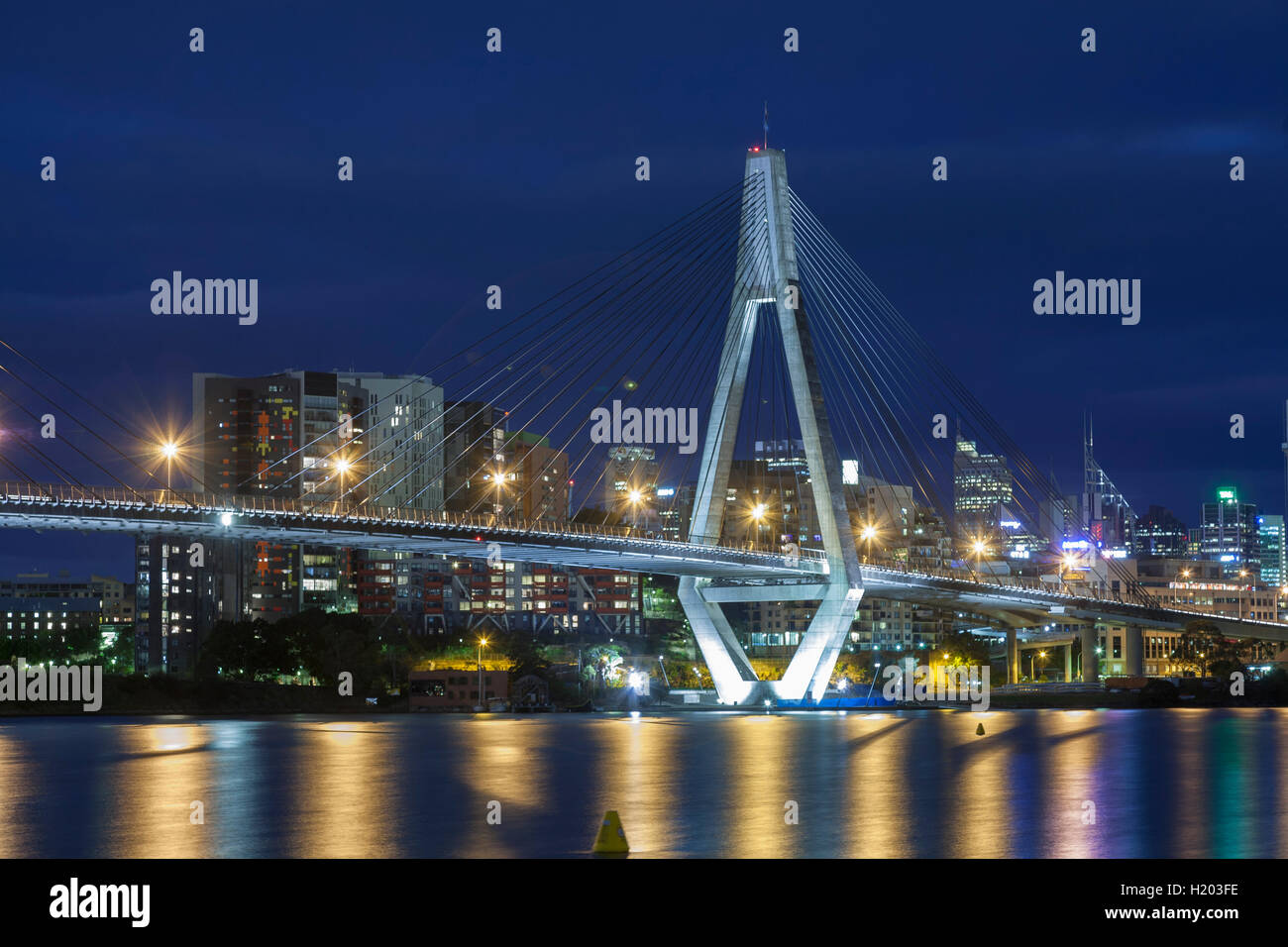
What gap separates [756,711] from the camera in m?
80.6

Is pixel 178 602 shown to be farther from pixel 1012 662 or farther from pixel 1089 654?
pixel 1089 654

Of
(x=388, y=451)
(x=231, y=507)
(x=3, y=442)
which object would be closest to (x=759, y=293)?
(x=231, y=507)

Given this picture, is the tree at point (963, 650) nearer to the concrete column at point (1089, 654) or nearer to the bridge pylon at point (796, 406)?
the concrete column at point (1089, 654)

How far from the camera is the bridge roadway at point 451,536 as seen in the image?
61.9 meters

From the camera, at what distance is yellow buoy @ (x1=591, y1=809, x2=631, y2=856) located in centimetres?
2117

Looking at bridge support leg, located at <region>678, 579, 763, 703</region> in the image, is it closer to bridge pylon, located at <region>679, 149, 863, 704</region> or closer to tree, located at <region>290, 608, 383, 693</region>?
bridge pylon, located at <region>679, 149, 863, 704</region>
